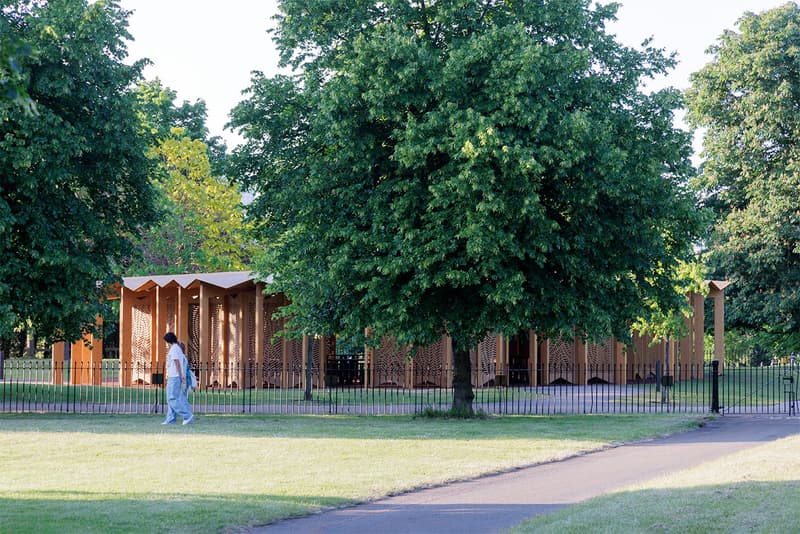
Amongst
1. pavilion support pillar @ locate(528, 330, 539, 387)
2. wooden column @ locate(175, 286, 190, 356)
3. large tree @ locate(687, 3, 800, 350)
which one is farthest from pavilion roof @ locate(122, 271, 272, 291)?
large tree @ locate(687, 3, 800, 350)

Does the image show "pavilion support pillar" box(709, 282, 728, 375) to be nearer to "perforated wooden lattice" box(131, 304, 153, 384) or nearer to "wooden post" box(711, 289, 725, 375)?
"wooden post" box(711, 289, 725, 375)

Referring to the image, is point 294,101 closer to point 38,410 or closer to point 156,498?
point 38,410

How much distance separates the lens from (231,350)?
125 ft

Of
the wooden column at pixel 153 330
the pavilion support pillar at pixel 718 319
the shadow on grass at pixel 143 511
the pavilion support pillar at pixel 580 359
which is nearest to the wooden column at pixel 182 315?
the wooden column at pixel 153 330

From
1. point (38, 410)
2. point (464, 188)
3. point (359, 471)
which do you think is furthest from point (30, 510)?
point (38, 410)

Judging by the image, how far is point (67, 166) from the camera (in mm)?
23875

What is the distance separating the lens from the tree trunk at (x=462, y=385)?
23719 mm

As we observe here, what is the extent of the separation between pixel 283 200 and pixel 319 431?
214 inches

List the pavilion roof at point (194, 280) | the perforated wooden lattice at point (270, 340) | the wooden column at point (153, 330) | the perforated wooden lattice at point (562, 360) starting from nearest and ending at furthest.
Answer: the pavilion roof at point (194, 280) → the perforated wooden lattice at point (270, 340) → the wooden column at point (153, 330) → the perforated wooden lattice at point (562, 360)

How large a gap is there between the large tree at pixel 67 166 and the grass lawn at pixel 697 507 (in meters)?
15.4

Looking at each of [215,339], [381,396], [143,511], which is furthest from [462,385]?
[215,339]

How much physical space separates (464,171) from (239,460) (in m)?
7.46

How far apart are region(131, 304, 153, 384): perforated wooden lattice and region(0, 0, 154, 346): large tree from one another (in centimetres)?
1311

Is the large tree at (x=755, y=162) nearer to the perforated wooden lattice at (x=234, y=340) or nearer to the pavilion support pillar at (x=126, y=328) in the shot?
the perforated wooden lattice at (x=234, y=340)
